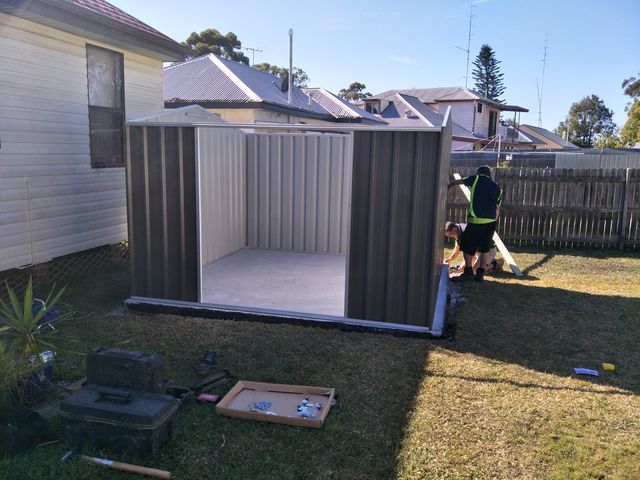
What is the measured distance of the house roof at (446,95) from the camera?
42531 millimetres

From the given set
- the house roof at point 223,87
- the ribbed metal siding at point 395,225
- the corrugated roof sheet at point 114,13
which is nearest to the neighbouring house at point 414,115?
the house roof at point 223,87

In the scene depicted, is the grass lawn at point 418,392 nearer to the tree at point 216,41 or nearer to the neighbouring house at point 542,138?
the tree at point 216,41

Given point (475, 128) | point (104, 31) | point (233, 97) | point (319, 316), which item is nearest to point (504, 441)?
point (319, 316)

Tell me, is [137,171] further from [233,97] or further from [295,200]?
[233,97]

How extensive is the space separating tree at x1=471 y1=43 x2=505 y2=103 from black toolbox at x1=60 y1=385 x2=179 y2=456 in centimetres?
6369

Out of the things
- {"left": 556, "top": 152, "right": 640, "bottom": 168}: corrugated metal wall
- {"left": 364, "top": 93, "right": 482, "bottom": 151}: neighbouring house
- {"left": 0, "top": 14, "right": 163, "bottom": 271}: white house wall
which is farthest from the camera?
{"left": 364, "top": 93, "right": 482, "bottom": 151}: neighbouring house

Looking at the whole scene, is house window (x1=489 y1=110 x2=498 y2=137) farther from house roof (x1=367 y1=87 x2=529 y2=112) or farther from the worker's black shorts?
the worker's black shorts

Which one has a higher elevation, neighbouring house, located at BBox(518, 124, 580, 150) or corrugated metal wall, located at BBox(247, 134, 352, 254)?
neighbouring house, located at BBox(518, 124, 580, 150)

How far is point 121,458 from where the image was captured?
131 inches

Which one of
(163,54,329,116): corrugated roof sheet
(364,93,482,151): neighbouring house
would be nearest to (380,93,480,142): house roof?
(364,93,482,151): neighbouring house

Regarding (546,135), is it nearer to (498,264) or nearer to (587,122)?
(587,122)

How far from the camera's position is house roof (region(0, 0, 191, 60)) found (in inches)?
245

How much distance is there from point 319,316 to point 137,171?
2561mm

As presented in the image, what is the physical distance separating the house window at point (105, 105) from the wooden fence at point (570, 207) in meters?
7.36
